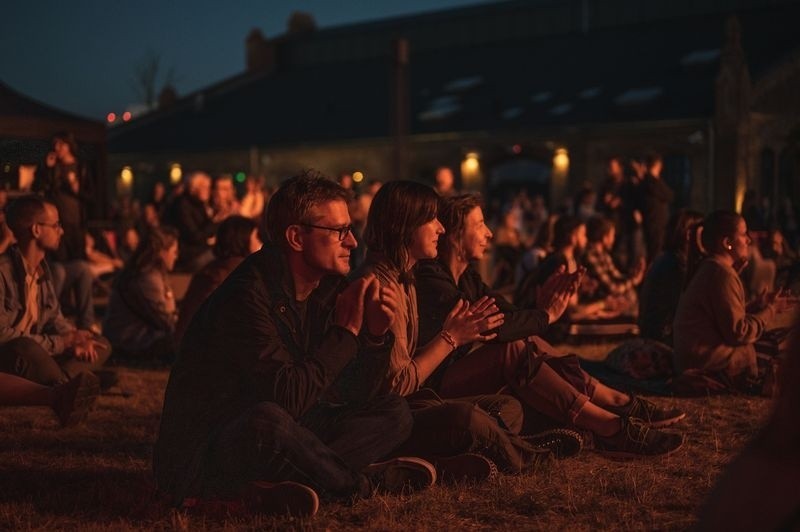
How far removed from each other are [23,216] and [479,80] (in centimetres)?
3075

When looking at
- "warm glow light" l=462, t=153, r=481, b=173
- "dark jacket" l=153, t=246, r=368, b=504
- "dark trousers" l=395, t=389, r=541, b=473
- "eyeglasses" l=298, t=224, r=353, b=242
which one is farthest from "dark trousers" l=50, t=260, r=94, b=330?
"warm glow light" l=462, t=153, r=481, b=173

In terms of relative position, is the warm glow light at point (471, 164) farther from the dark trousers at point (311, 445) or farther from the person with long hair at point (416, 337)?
the dark trousers at point (311, 445)

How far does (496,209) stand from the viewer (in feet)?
102

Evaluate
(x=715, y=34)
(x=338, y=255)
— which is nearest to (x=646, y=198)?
(x=338, y=255)

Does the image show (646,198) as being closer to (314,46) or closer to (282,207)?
(282,207)

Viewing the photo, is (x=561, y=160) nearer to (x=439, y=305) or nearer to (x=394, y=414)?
(x=439, y=305)

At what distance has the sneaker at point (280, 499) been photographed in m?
4.28

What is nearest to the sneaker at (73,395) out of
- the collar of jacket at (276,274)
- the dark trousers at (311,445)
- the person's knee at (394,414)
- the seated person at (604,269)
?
the dark trousers at (311,445)

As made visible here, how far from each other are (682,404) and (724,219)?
1.23m

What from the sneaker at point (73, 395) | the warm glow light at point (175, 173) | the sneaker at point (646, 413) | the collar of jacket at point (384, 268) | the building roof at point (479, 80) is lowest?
the sneaker at point (646, 413)

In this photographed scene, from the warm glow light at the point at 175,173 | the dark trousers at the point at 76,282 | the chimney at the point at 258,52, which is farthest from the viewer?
the chimney at the point at 258,52

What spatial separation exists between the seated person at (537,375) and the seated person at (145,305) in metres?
3.96

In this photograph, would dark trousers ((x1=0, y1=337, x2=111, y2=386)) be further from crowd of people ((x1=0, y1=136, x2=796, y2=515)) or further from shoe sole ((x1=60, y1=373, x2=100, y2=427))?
shoe sole ((x1=60, y1=373, x2=100, y2=427))

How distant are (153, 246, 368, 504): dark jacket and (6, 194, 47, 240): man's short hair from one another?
9.39ft
